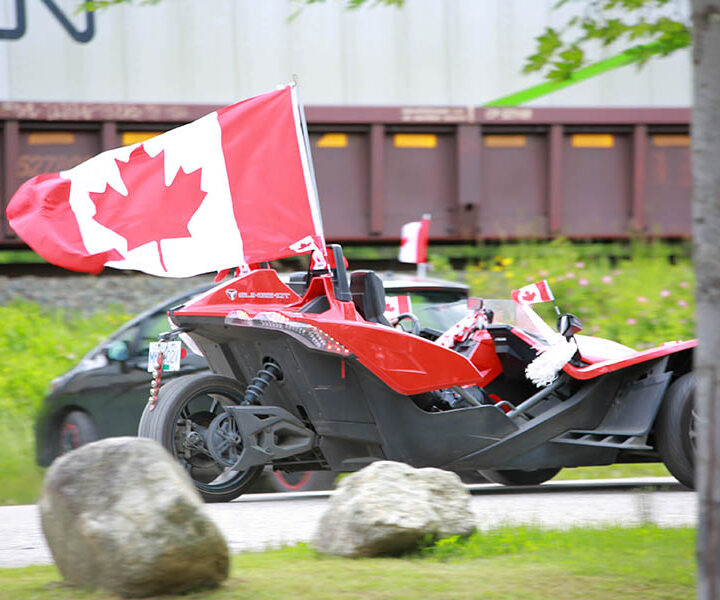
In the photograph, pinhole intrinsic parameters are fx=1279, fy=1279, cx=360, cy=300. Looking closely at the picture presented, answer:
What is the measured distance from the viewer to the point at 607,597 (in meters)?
4.27

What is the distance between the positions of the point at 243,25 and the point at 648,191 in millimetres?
5940

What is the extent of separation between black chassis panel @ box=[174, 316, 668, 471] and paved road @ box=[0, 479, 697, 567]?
0.32 m

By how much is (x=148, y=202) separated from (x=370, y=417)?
1.72m

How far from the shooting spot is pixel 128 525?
4.16 metres

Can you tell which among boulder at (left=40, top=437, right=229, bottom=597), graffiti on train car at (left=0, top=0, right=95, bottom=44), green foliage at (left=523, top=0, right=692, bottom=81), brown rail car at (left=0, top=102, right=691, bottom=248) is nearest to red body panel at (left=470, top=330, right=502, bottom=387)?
green foliage at (left=523, top=0, right=692, bottom=81)

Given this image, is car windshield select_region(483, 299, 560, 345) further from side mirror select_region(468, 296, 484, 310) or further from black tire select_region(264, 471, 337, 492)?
black tire select_region(264, 471, 337, 492)

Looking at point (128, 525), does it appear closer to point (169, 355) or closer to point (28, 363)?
point (169, 355)

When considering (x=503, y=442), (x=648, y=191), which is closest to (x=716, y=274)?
(x=503, y=442)

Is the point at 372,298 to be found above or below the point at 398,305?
above

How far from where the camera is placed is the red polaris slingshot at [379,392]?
266 inches

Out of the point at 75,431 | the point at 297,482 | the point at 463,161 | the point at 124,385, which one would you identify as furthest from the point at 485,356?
the point at 463,161

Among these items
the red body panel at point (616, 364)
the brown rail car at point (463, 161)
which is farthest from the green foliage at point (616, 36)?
the brown rail car at point (463, 161)

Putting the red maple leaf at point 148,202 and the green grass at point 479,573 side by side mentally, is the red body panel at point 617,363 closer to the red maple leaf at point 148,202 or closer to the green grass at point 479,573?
the green grass at point 479,573

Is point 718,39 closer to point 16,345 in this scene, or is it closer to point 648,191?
point 16,345
